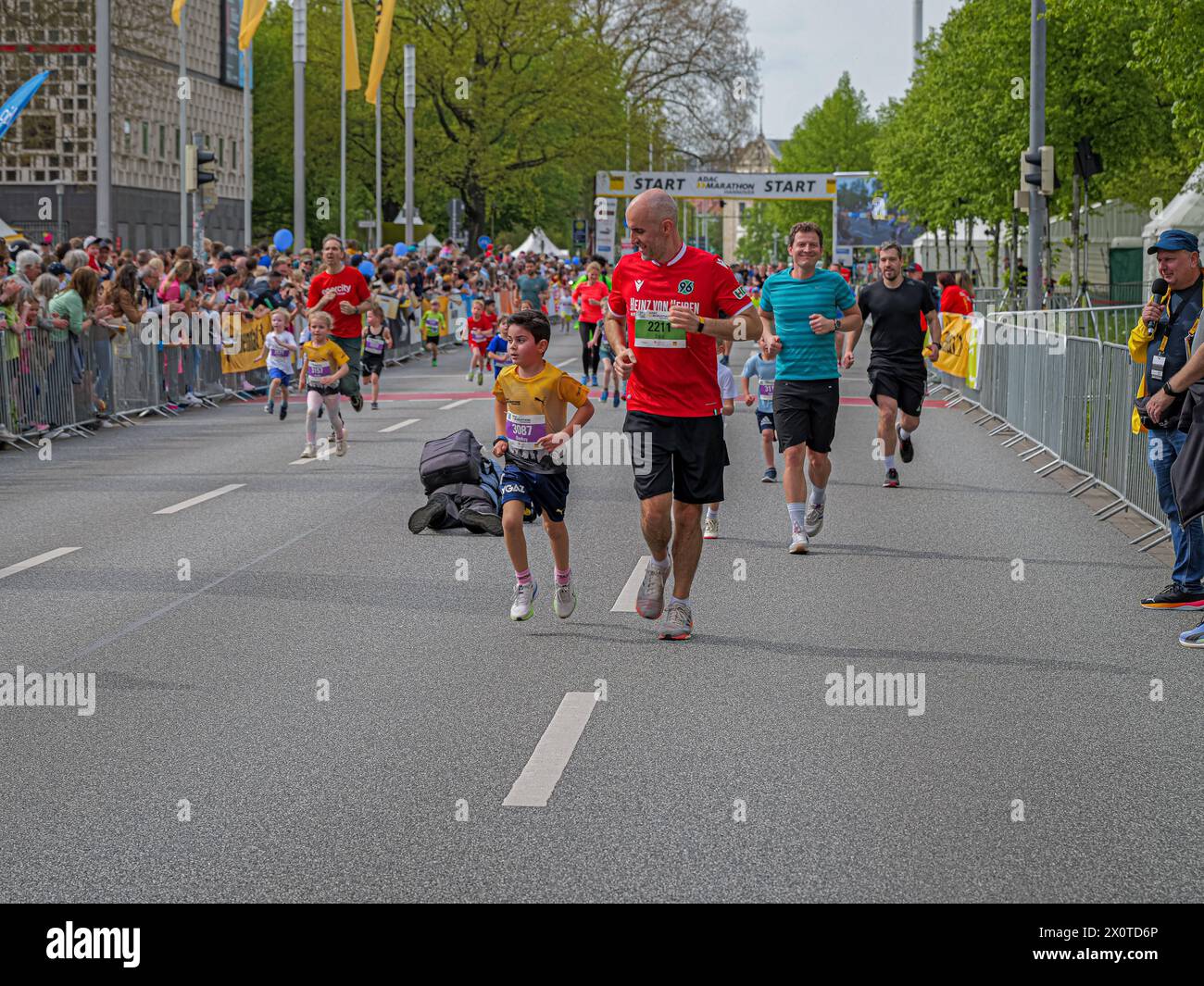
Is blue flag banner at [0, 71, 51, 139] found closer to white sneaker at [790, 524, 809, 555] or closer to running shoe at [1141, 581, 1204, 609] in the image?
white sneaker at [790, 524, 809, 555]

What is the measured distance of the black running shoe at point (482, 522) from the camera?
13.2 metres

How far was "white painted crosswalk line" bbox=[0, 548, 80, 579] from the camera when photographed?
11.4m

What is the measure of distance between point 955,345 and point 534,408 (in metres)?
21.2

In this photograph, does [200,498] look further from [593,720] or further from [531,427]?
[593,720]

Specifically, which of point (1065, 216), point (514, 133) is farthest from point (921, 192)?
point (514, 133)

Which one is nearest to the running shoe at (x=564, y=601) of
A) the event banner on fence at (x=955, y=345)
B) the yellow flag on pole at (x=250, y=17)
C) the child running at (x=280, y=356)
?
the child running at (x=280, y=356)

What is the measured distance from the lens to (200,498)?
598 inches

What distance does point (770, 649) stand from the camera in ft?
29.2

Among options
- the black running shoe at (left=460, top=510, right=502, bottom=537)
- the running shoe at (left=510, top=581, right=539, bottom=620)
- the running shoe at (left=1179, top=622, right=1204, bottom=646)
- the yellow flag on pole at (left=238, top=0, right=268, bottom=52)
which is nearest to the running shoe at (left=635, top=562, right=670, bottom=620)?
the running shoe at (left=510, top=581, right=539, bottom=620)

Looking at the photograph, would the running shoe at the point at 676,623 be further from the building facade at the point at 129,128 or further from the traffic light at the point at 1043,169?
the building facade at the point at 129,128

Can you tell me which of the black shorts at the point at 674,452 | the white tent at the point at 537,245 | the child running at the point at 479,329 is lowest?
the black shorts at the point at 674,452

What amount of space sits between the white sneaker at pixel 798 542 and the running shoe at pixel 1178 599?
2435 mm

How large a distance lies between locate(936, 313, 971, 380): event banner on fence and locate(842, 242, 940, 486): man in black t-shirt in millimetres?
11763
